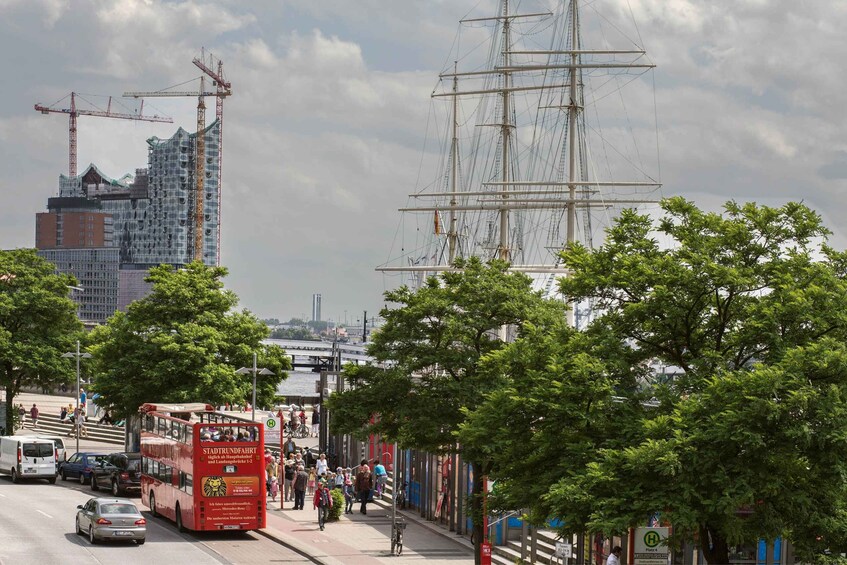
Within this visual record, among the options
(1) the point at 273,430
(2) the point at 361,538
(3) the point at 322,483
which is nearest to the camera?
(2) the point at 361,538

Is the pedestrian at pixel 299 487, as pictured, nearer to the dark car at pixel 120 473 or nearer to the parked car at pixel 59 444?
the dark car at pixel 120 473

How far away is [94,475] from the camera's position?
60.4 meters

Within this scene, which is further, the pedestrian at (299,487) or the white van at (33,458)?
the white van at (33,458)

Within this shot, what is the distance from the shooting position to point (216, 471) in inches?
1770

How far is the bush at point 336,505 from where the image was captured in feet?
167

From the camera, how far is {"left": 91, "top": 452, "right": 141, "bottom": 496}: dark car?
57.7m

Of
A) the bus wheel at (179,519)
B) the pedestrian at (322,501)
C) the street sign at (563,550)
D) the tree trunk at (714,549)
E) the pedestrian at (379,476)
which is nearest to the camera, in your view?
the tree trunk at (714,549)

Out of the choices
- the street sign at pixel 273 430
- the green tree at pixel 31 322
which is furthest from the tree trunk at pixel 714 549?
the green tree at pixel 31 322

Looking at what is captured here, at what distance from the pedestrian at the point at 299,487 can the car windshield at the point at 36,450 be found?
14014mm

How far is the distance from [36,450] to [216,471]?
21.6 meters

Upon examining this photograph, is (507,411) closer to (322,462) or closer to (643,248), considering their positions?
(643,248)

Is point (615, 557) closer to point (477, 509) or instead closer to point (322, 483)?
point (477, 509)

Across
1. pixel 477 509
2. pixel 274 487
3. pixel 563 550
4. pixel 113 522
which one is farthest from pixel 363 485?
pixel 563 550

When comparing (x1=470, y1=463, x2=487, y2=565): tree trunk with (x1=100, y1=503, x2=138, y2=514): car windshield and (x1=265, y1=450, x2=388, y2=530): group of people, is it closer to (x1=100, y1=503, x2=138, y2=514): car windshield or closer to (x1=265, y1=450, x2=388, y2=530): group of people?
(x1=265, y1=450, x2=388, y2=530): group of people
